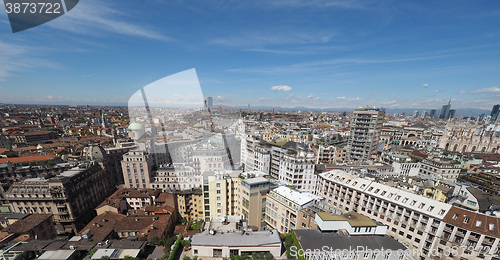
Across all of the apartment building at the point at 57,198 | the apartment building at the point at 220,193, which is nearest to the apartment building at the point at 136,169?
the apartment building at the point at 57,198

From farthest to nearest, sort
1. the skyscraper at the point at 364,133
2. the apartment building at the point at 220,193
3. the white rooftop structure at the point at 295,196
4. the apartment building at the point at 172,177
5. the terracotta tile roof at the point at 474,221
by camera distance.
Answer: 1. the skyscraper at the point at 364,133
2. the apartment building at the point at 172,177
3. the apartment building at the point at 220,193
4. the white rooftop structure at the point at 295,196
5. the terracotta tile roof at the point at 474,221

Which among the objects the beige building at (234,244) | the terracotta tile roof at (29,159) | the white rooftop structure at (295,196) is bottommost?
the beige building at (234,244)

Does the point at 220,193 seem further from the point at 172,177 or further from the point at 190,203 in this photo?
the point at 172,177

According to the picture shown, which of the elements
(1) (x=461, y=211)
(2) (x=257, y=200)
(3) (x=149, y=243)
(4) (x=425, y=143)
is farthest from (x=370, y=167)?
(4) (x=425, y=143)

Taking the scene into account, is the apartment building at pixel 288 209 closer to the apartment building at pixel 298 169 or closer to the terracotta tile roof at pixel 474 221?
the apartment building at pixel 298 169

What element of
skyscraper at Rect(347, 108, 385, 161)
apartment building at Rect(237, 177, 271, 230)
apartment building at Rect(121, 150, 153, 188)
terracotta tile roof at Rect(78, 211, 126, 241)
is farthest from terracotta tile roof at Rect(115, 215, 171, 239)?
skyscraper at Rect(347, 108, 385, 161)

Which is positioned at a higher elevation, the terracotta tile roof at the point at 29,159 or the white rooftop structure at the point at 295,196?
the white rooftop structure at the point at 295,196

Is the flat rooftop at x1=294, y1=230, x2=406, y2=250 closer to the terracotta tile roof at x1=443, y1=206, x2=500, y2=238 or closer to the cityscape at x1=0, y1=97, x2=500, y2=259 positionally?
the cityscape at x1=0, y1=97, x2=500, y2=259
